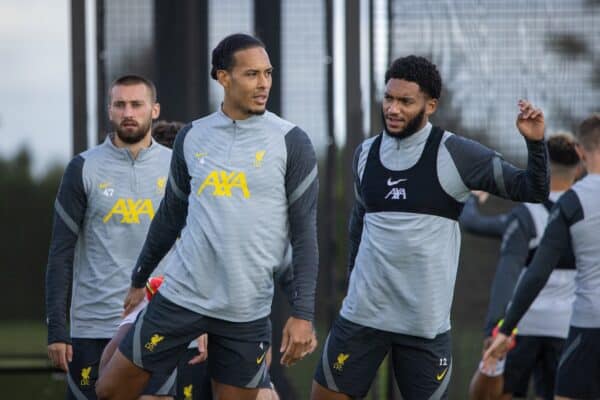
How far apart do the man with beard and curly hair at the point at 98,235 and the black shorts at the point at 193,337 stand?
1.14 metres

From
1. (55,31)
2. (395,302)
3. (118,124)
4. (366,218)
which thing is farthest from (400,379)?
(55,31)

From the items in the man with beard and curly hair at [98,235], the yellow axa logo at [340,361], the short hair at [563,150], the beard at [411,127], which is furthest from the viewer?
the short hair at [563,150]

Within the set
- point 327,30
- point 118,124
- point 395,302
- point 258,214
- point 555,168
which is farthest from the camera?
point 327,30

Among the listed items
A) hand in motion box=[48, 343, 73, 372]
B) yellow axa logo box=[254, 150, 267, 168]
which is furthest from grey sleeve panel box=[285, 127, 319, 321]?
hand in motion box=[48, 343, 73, 372]

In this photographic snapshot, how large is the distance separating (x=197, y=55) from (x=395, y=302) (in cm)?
373

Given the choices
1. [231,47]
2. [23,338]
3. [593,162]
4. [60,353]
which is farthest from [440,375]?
[23,338]

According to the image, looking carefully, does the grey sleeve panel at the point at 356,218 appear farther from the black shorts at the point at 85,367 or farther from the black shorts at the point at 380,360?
the black shorts at the point at 85,367

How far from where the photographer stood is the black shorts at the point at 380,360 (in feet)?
20.1

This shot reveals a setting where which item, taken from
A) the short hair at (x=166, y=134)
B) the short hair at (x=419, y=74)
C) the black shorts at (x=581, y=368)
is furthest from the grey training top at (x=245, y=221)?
the black shorts at (x=581, y=368)

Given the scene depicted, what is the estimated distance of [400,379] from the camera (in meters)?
6.23

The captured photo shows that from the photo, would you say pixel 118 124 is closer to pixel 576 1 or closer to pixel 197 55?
pixel 197 55

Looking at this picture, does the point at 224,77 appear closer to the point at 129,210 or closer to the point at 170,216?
the point at 170,216

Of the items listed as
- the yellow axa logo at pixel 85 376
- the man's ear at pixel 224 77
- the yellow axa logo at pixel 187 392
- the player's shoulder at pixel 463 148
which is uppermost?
the man's ear at pixel 224 77

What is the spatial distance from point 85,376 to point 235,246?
5.71 ft
